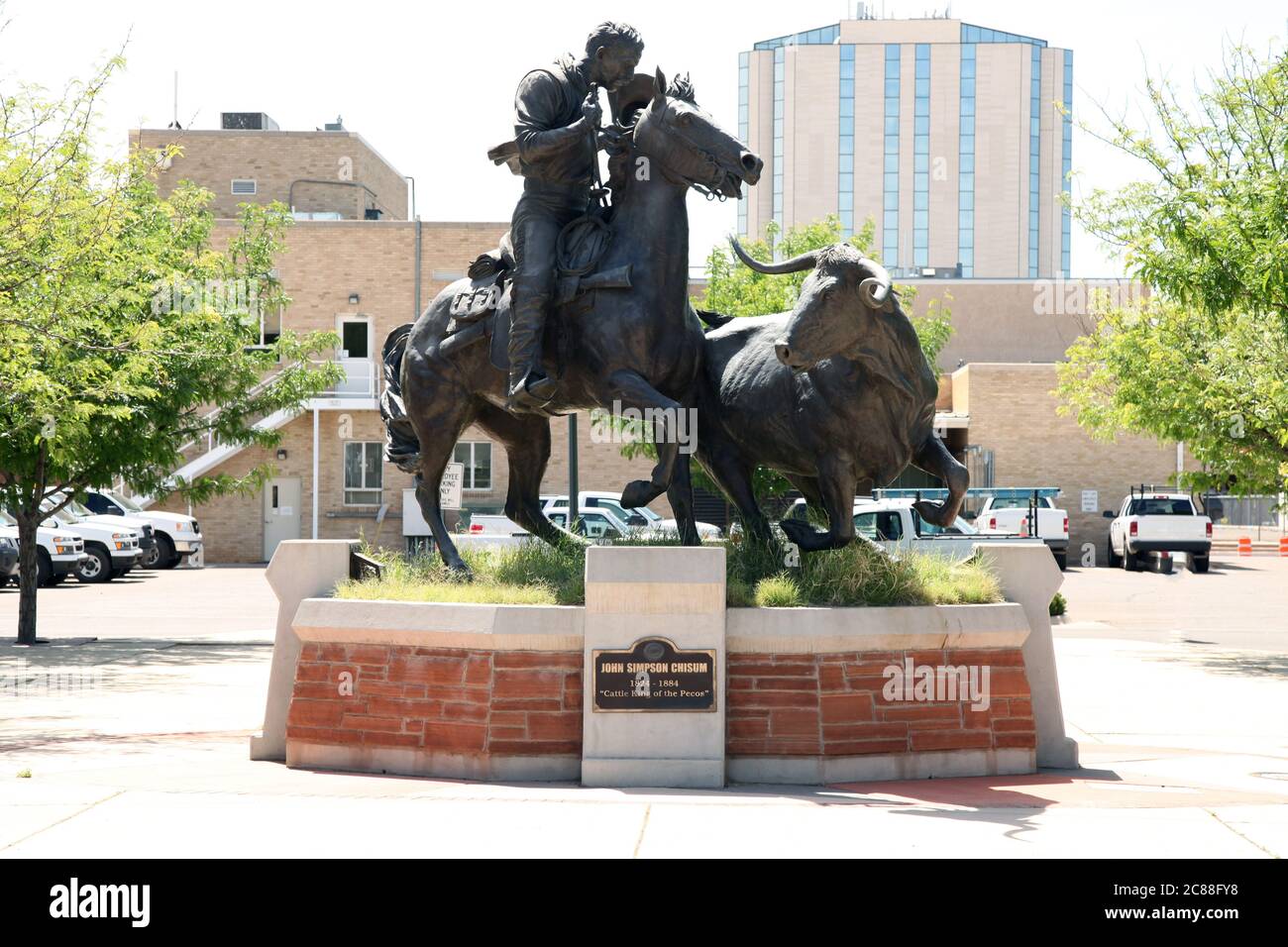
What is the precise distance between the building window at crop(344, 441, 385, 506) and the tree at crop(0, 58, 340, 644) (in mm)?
17475

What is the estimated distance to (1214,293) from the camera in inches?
535

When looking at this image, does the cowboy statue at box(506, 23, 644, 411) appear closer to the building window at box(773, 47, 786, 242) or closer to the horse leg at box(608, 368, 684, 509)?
the horse leg at box(608, 368, 684, 509)

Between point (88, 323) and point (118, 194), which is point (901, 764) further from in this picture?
point (118, 194)

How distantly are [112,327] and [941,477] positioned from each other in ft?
33.3

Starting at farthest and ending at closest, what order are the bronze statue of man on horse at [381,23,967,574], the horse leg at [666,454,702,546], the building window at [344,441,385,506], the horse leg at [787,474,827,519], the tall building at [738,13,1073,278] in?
the tall building at [738,13,1073,278], the building window at [344,441,385,506], the horse leg at [787,474,827,519], the horse leg at [666,454,702,546], the bronze statue of man on horse at [381,23,967,574]

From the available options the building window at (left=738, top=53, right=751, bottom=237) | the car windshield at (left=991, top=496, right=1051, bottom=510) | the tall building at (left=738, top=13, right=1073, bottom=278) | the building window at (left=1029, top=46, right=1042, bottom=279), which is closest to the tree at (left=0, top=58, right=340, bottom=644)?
the car windshield at (left=991, top=496, right=1051, bottom=510)

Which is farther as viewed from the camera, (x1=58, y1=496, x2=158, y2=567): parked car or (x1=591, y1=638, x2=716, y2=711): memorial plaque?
(x1=58, y1=496, x2=158, y2=567): parked car

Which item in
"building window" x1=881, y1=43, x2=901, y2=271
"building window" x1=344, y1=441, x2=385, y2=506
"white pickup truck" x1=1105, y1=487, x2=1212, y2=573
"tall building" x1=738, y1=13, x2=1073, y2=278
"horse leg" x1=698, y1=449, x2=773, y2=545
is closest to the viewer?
"horse leg" x1=698, y1=449, x2=773, y2=545

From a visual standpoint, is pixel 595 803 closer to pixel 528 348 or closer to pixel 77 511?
pixel 528 348

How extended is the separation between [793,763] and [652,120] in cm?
402

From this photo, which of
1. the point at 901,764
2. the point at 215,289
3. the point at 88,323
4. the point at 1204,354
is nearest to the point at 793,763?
the point at 901,764

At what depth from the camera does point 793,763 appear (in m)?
7.92

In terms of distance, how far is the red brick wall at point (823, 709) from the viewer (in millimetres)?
7953

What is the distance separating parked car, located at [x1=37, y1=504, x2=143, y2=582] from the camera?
29.8 meters
